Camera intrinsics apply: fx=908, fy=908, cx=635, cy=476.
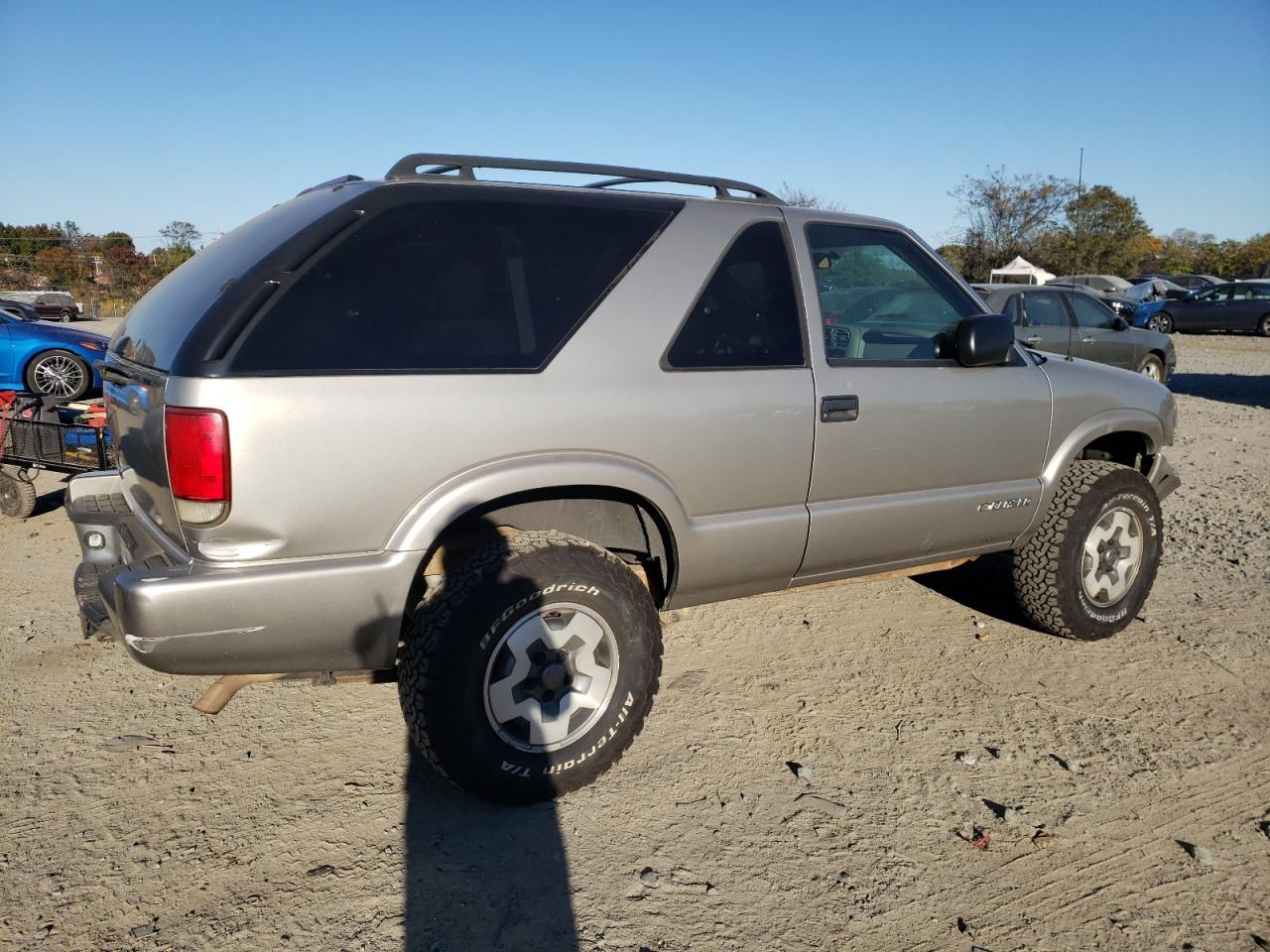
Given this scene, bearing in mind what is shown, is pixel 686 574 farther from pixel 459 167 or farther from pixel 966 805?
pixel 459 167

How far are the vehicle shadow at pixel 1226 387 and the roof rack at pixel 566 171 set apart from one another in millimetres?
12495

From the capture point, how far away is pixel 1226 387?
1512 cm

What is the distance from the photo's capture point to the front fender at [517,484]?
2691 millimetres

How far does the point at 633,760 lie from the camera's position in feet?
10.9

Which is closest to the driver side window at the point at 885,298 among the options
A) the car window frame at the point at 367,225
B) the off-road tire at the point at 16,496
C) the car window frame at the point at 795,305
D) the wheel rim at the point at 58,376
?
the car window frame at the point at 795,305

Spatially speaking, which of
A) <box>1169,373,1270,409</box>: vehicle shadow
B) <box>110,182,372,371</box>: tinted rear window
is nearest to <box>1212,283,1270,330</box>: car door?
<box>1169,373,1270,409</box>: vehicle shadow

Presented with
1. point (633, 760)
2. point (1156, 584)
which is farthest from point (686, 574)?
point (1156, 584)

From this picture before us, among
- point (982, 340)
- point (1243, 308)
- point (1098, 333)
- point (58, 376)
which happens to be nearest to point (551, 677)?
point (982, 340)

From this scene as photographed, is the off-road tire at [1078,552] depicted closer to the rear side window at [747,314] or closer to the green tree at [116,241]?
the rear side window at [747,314]

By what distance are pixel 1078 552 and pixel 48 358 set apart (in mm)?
11661

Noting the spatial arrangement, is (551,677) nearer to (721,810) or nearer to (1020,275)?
(721,810)

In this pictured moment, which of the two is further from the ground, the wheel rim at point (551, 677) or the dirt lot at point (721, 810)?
the wheel rim at point (551, 677)

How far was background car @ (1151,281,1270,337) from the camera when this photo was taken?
82.1 ft

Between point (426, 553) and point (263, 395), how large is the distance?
0.65 m
